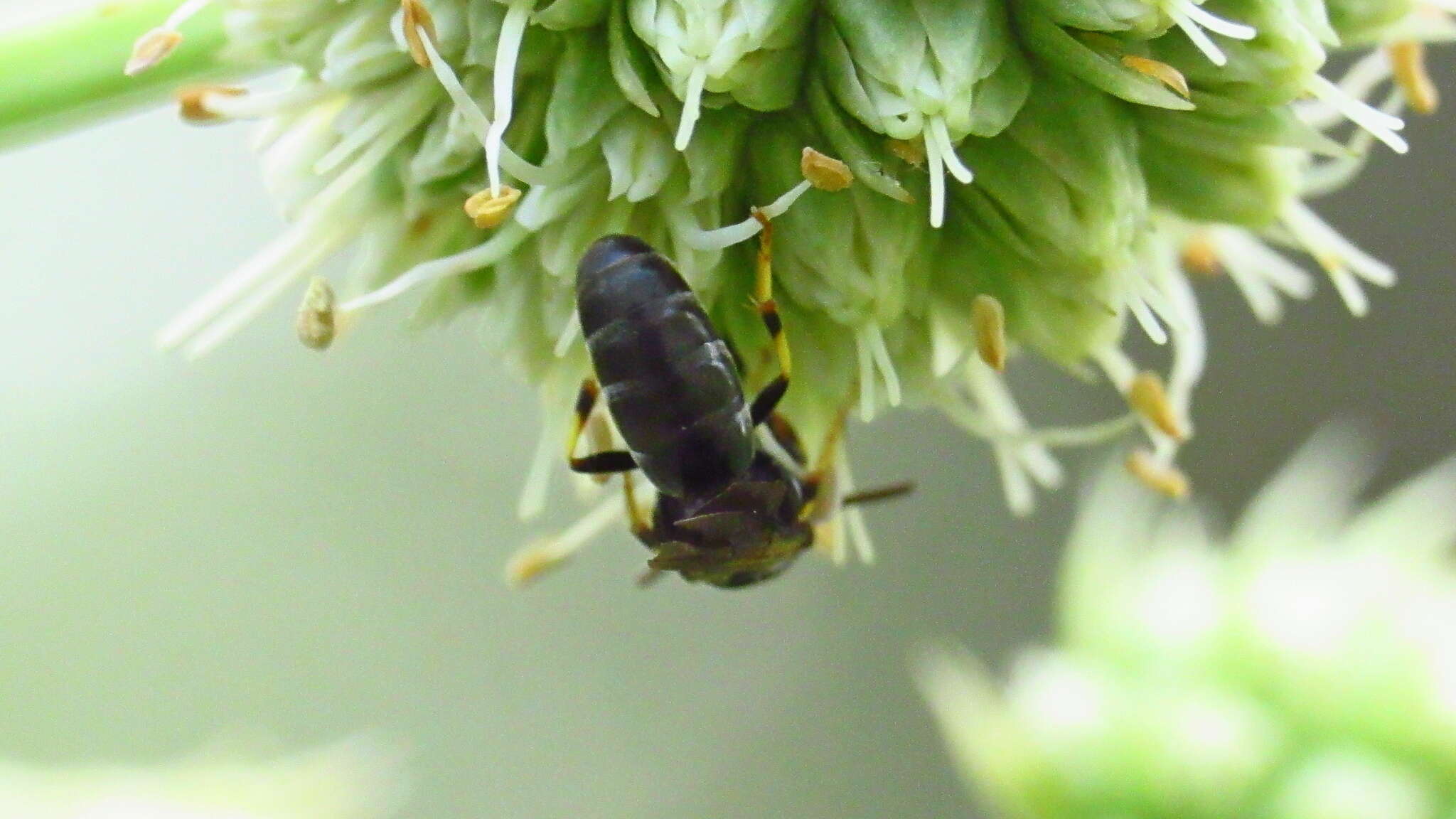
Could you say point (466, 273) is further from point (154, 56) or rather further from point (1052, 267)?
point (1052, 267)

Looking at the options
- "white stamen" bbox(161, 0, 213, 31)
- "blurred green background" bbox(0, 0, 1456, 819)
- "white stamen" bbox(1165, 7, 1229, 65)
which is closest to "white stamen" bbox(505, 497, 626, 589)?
"white stamen" bbox(161, 0, 213, 31)

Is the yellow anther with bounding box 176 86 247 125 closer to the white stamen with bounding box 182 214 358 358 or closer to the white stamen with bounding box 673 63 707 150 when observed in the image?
the white stamen with bounding box 182 214 358 358

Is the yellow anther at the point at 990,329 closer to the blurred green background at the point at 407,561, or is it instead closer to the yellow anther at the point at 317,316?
the yellow anther at the point at 317,316

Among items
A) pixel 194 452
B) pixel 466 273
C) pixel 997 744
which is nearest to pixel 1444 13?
pixel 466 273

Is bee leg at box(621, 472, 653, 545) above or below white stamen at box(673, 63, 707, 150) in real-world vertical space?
below

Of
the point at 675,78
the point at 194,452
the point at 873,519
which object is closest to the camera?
the point at 675,78

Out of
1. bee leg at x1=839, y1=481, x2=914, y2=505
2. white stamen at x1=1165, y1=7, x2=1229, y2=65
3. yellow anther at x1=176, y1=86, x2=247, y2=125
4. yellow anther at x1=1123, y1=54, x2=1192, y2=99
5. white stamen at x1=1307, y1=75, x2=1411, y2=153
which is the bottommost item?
bee leg at x1=839, y1=481, x2=914, y2=505
